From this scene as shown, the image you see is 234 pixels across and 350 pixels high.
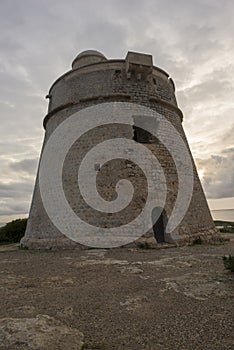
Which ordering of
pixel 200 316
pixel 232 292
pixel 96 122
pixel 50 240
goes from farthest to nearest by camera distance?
pixel 96 122, pixel 50 240, pixel 232 292, pixel 200 316

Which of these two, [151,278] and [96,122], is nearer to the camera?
[151,278]

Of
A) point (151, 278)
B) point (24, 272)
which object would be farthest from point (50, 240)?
point (151, 278)

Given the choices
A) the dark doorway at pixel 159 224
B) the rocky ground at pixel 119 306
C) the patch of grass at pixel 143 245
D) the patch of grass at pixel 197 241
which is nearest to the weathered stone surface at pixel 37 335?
the rocky ground at pixel 119 306

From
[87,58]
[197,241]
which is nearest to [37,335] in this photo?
[197,241]

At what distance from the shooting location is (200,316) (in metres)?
3.69

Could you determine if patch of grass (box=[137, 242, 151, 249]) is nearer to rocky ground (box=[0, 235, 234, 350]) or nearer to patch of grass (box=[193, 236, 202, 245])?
patch of grass (box=[193, 236, 202, 245])

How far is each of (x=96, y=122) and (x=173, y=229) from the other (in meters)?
6.04

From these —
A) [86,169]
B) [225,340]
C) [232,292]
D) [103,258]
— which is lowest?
[225,340]

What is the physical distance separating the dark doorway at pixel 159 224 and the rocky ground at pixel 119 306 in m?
4.11

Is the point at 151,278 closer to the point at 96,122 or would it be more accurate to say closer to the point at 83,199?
the point at 83,199

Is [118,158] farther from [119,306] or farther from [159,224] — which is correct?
[119,306]

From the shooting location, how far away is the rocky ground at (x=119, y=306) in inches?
120

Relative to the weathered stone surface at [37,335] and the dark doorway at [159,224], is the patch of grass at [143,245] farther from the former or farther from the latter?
the weathered stone surface at [37,335]

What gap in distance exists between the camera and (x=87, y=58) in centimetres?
1623
